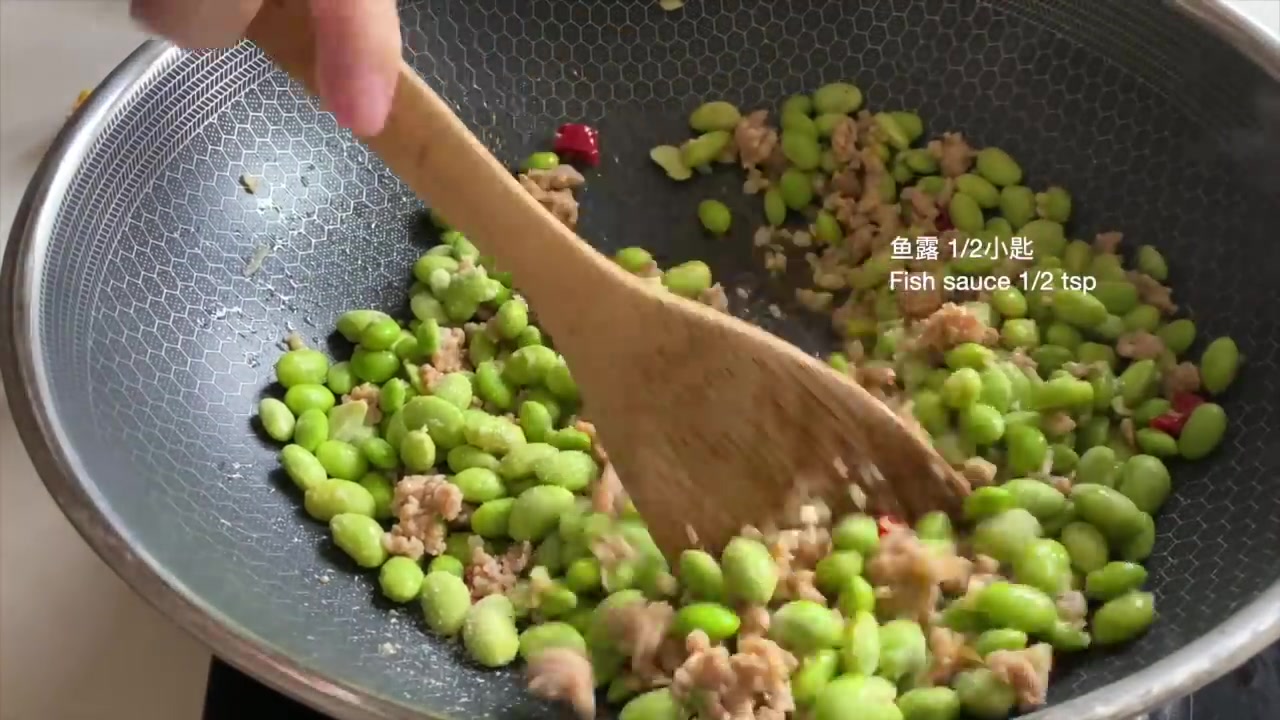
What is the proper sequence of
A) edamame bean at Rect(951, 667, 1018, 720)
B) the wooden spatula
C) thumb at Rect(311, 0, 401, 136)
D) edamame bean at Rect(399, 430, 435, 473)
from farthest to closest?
1. edamame bean at Rect(399, 430, 435, 473)
2. the wooden spatula
3. edamame bean at Rect(951, 667, 1018, 720)
4. thumb at Rect(311, 0, 401, 136)

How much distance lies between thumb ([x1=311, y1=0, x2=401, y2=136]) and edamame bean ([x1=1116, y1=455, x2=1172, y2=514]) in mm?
631

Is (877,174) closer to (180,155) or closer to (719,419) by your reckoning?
(719,419)

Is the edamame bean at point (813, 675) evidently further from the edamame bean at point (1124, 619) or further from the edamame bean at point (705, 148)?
the edamame bean at point (705, 148)

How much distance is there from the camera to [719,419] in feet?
3.01

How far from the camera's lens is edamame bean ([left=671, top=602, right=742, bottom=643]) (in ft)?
2.72

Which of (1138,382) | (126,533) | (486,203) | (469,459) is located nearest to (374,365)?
(469,459)

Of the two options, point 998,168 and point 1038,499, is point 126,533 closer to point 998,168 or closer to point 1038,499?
point 1038,499

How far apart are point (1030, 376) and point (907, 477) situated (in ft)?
0.60

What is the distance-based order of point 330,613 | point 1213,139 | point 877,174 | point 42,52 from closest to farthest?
1. point 330,613
2. point 1213,139
3. point 877,174
4. point 42,52

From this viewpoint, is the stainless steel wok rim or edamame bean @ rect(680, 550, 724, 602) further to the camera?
edamame bean @ rect(680, 550, 724, 602)

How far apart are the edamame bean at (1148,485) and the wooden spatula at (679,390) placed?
13 centimetres

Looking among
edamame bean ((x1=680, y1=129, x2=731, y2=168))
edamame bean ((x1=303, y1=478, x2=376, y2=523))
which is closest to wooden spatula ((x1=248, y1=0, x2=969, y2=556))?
edamame bean ((x1=303, y1=478, x2=376, y2=523))

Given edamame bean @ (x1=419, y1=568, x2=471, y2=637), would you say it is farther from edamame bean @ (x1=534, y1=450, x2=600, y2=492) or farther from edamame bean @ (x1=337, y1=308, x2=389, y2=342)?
edamame bean @ (x1=337, y1=308, x2=389, y2=342)

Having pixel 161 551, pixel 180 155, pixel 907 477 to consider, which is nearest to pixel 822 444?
pixel 907 477
